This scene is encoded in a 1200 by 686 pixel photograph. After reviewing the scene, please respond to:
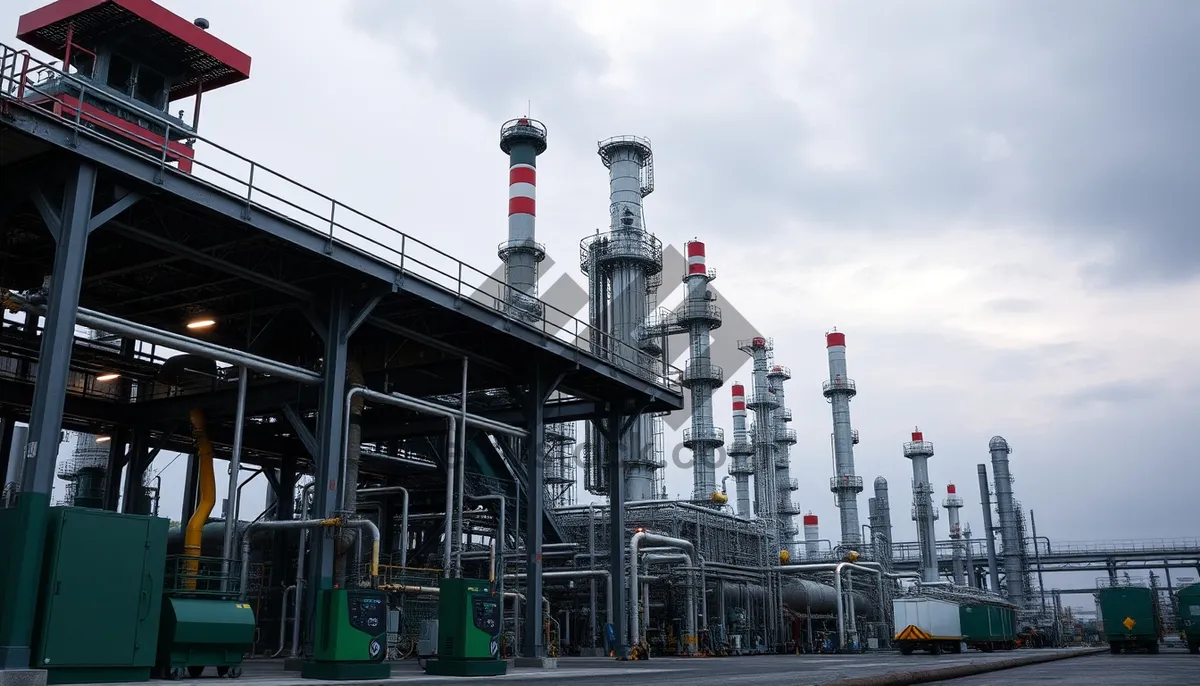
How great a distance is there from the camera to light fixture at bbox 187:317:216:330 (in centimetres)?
2458

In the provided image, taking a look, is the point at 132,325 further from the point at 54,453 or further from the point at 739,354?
the point at 739,354

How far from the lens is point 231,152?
18.3 m

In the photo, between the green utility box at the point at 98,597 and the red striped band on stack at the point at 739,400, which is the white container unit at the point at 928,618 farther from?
the red striped band on stack at the point at 739,400

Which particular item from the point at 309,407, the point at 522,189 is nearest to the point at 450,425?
the point at 309,407

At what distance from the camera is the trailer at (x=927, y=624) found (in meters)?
35.6

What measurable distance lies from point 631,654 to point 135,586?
17395 millimetres

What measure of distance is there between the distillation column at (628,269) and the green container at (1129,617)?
69.2 ft

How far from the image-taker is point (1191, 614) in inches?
1463

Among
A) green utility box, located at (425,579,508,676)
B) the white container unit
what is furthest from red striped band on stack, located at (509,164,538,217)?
green utility box, located at (425,579,508,676)

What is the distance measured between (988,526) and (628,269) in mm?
45620

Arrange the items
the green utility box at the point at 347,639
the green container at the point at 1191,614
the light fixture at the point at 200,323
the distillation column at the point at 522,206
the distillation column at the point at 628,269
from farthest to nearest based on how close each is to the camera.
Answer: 1. the distillation column at the point at 628,269
2. the distillation column at the point at 522,206
3. the green container at the point at 1191,614
4. the light fixture at the point at 200,323
5. the green utility box at the point at 347,639

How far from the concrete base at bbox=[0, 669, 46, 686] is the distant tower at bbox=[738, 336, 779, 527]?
213 ft

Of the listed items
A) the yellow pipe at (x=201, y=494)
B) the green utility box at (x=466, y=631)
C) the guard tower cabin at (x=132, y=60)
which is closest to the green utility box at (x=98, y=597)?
the yellow pipe at (x=201, y=494)

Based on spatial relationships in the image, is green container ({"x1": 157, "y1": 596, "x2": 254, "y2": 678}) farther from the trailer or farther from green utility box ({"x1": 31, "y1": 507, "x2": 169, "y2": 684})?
the trailer
